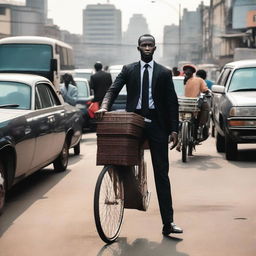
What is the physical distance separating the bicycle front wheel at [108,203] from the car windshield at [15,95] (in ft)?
10.4

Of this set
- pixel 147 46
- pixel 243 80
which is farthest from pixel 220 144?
pixel 147 46

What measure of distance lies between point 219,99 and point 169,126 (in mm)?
7129

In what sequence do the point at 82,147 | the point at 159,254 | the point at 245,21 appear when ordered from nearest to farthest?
the point at 159,254 < the point at 82,147 < the point at 245,21

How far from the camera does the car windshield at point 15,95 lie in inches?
364

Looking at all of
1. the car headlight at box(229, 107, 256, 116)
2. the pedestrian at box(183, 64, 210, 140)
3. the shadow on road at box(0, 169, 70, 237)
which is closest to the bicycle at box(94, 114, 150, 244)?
the shadow on road at box(0, 169, 70, 237)

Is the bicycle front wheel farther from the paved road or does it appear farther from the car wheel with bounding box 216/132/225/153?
the car wheel with bounding box 216/132/225/153

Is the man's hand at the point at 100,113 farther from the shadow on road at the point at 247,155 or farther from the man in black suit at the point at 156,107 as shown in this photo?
the shadow on road at the point at 247,155

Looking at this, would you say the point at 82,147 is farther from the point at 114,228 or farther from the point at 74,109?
the point at 114,228

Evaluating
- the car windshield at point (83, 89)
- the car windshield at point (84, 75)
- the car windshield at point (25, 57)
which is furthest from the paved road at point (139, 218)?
the car windshield at point (84, 75)

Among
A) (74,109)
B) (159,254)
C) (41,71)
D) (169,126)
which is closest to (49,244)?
(159,254)

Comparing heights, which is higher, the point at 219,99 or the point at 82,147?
the point at 219,99

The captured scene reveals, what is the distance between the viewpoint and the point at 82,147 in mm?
15281

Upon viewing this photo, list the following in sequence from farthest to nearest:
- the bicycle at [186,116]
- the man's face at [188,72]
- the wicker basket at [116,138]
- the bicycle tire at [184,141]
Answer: the man's face at [188,72], the bicycle at [186,116], the bicycle tire at [184,141], the wicker basket at [116,138]

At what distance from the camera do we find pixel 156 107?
21.0 feet
